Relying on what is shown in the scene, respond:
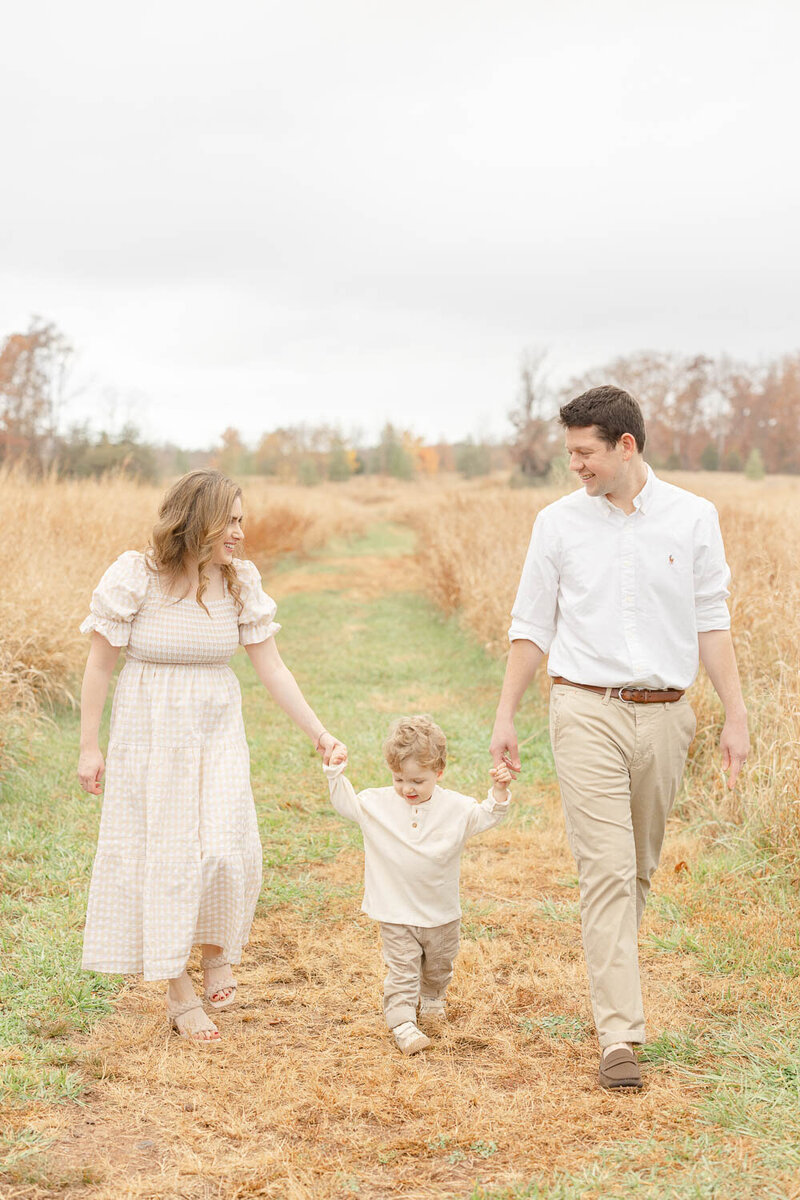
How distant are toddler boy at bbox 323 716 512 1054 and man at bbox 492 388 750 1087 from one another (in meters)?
0.25

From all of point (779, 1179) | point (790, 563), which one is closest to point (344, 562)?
point (790, 563)

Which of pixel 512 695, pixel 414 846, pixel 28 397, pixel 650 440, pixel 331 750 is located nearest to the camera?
pixel 512 695

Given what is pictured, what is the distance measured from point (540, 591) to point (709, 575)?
0.54 m

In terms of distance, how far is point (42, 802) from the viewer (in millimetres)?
6676

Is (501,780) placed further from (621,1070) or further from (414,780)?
(621,1070)

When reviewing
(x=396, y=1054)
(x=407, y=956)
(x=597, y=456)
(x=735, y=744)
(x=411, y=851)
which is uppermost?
(x=597, y=456)

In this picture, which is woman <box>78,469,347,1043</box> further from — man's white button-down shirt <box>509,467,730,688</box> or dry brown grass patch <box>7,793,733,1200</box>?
man's white button-down shirt <box>509,467,730,688</box>

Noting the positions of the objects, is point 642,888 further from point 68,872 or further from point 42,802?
point 42,802

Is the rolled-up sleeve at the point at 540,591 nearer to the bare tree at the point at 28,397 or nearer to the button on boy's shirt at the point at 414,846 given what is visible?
the button on boy's shirt at the point at 414,846

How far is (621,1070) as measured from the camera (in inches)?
130

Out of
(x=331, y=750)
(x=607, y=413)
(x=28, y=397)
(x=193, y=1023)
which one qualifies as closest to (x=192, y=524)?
(x=331, y=750)

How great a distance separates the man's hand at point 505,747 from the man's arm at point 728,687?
2.19ft

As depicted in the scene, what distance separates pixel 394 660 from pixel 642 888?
8876 millimetres

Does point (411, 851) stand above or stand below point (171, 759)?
below
